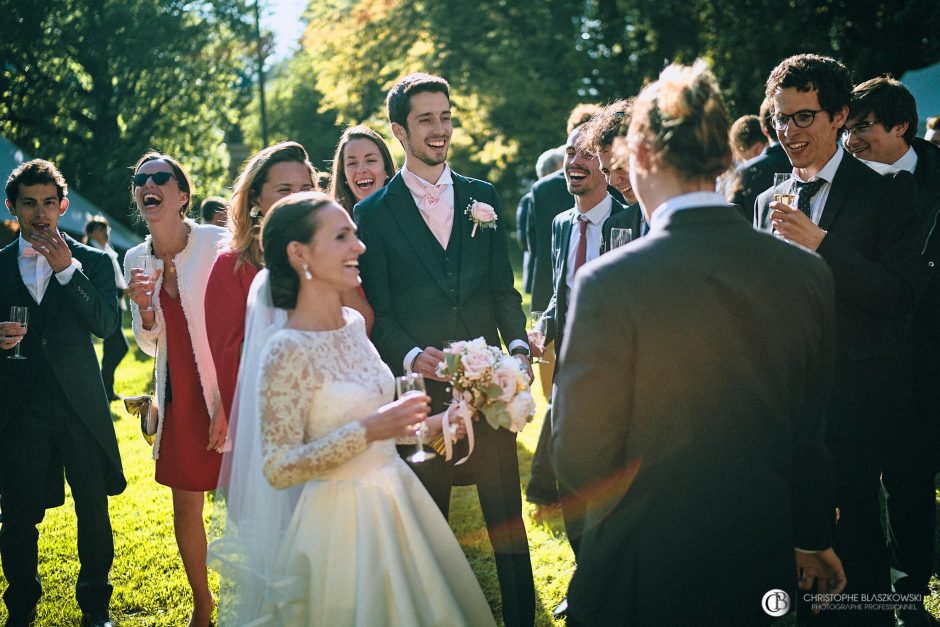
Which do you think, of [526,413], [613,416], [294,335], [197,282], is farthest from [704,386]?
[197,282]

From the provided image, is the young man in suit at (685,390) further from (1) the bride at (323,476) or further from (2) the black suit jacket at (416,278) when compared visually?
(2) the black suit jacket at (416,278)

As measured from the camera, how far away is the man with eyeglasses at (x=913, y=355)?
4.23 m

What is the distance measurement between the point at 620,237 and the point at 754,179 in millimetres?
1480

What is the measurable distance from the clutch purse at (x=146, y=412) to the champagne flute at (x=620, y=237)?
2856 mm

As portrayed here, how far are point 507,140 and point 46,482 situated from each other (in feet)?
88.1

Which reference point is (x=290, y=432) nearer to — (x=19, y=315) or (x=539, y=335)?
(x=539, y=335)

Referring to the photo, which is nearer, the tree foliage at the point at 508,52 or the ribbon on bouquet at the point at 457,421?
the ribbon on bouquet at the point at 457,421

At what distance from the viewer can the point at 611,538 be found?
96.3 inches

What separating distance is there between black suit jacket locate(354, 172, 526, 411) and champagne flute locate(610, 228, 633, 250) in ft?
2.24

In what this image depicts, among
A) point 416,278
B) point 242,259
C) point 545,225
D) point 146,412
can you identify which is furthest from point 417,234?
point 545,225

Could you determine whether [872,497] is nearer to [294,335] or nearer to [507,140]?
[294,335]

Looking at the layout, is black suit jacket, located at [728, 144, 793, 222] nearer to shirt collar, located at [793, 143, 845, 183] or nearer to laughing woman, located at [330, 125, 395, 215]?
shirt collar, located at [793, 143, 845, 183]

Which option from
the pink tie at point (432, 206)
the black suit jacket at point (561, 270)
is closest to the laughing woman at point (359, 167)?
the black suit jacket at point (561, 270)

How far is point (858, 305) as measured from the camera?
3521mm
